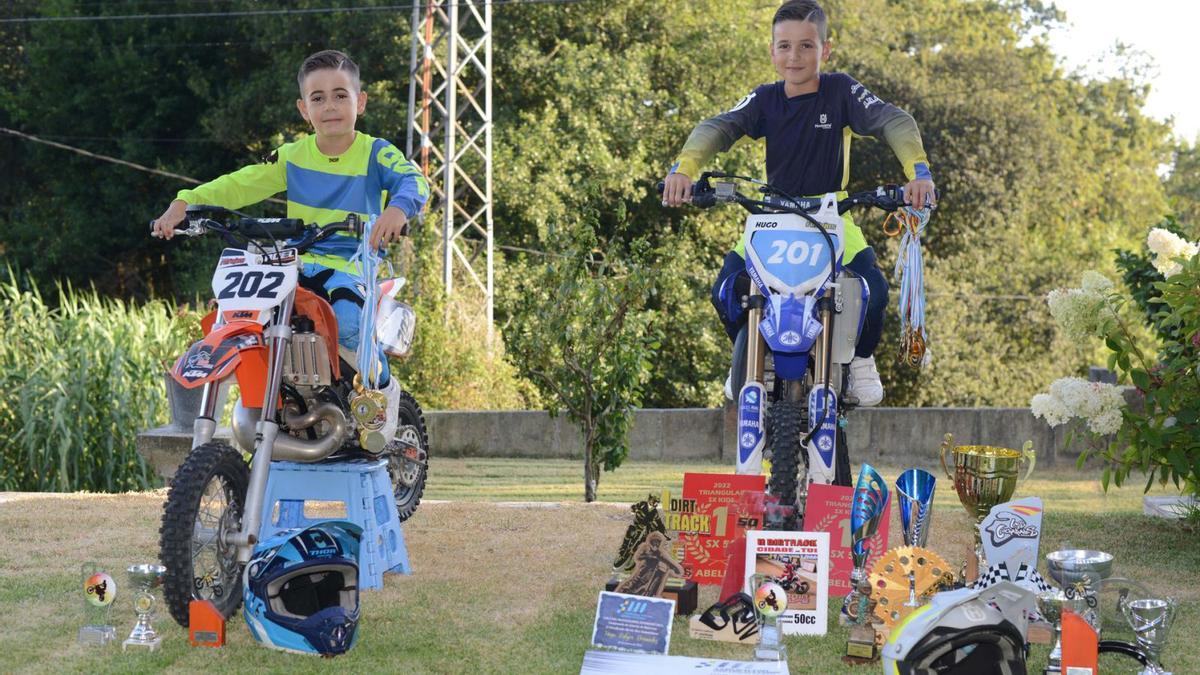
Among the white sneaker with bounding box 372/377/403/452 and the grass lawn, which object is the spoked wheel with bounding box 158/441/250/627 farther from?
the white sneaker with bounding box 372/377/403/452

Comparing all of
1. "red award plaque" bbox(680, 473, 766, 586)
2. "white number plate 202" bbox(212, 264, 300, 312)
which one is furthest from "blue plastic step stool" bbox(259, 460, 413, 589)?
"red award plaque" bbox(680, 473, 766, 586)

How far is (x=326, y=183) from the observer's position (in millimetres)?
5086

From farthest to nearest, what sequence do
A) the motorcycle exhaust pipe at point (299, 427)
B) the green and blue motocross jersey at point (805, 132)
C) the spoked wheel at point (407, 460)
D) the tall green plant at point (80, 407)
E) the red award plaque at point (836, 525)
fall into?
the tall green plant at point (80, 407) < the spoked wheel at point (407, 460) < the green and blue motocross jersey at point (805, 132) < the red award plaque at point (836, 525) < the motorcycle exhaust pipe at point (299, 427)

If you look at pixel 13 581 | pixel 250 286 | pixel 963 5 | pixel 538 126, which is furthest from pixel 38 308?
pixel 963 5

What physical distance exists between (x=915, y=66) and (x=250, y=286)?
23354 millimetres

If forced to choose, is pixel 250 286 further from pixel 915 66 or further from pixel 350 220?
pixel 915 66

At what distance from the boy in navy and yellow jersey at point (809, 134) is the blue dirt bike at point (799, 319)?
223mm

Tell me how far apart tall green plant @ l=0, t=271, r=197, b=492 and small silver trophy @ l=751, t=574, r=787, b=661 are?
5716 mm

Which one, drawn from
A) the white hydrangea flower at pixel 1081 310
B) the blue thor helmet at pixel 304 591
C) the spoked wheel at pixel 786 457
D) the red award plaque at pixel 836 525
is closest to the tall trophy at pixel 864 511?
the red award plaque at pixel 836 525

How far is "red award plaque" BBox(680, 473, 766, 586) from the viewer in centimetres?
467

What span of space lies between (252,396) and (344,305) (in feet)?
1.72

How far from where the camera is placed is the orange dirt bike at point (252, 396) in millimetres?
4090

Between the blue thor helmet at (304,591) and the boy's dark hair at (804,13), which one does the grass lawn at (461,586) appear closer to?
the blue thor helmet at (304,591)

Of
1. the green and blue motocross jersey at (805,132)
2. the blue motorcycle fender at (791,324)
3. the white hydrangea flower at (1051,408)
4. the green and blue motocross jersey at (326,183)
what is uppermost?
the green and blue motocross jersey at (805,132)
